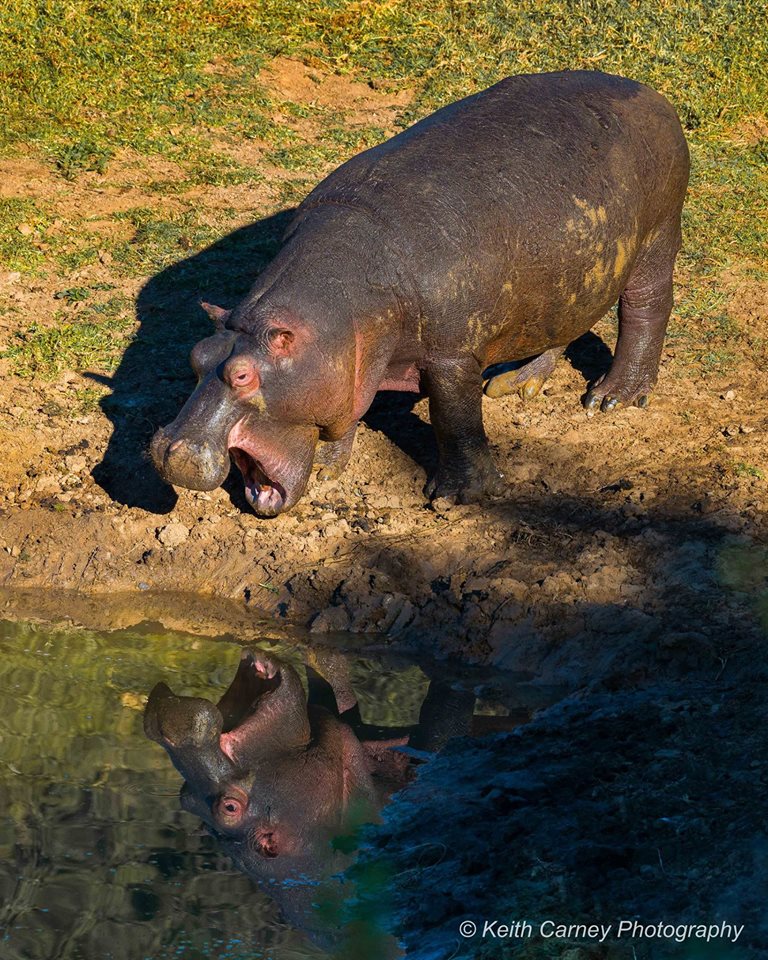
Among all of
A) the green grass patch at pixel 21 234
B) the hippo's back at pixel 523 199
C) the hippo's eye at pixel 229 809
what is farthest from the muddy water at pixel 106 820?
the green grass patch at pixel 21 234

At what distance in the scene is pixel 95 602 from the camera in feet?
22.1

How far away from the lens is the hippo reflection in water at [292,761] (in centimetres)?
491

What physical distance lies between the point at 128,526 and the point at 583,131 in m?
3.18

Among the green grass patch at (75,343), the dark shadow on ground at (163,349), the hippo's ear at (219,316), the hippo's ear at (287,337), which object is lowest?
the green grass patch at (75,343)

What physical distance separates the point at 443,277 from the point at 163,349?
2493mm

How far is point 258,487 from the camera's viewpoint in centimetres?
657

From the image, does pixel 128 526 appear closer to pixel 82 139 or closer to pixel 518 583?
pixel 518 583

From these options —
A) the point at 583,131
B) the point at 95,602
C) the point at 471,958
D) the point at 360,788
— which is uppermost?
the point at 583,131

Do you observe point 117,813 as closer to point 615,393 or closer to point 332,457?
point 332,457

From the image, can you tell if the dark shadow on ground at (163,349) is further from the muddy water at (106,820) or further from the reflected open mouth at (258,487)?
the muddy water at (106,820)

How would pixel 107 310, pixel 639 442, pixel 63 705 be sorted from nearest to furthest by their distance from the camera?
pixel 63 705 < pixel 639 442 < pixel 107 310

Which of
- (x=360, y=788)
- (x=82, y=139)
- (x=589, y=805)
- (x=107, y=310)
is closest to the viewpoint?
(x=589, y=805)

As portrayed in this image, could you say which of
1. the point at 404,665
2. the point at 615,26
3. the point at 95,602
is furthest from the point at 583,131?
the point at 615,26

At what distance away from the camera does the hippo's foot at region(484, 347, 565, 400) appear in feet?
26.3
